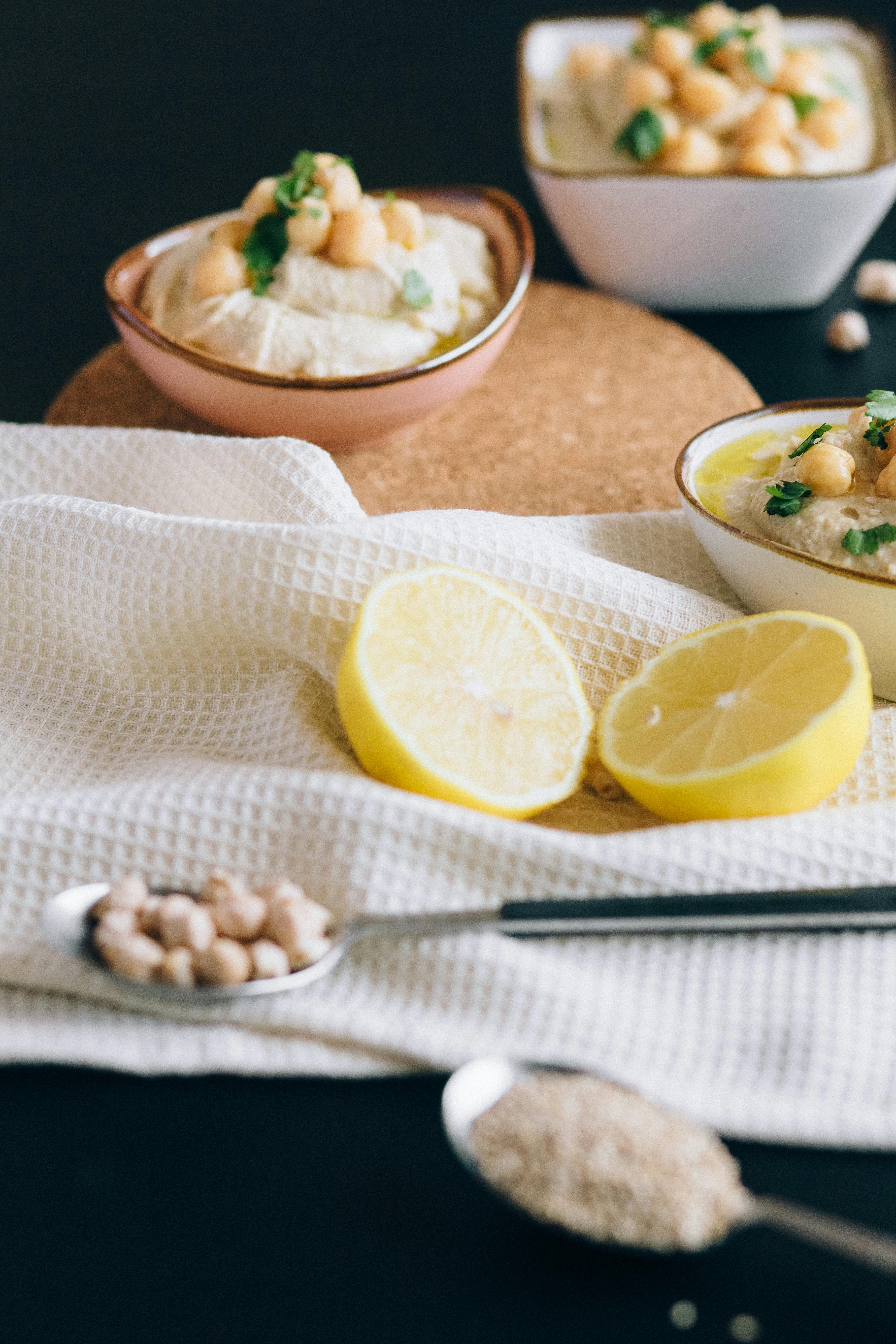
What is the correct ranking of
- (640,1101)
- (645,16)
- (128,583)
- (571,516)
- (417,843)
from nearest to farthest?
(640,1101) < (417,843) < (128,583) < (571,516) < (645,16)

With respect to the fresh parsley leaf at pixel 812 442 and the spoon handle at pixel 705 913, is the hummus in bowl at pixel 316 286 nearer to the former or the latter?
the fresh parsley leaf at pixel 812 442

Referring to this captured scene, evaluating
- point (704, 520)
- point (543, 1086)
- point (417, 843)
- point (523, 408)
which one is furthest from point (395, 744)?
point (523, 408)

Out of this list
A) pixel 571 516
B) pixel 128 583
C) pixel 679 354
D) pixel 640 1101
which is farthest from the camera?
pixel 679 354

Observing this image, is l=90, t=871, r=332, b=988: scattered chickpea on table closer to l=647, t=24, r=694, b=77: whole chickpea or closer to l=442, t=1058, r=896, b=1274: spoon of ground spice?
l=442, t=1058, r=896, b=1274: spoon of ground spice

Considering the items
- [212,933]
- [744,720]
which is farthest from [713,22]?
[212,933]

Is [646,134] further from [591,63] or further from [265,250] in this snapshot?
[265,250]

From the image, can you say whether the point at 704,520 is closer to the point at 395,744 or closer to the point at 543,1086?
the point at 395,744

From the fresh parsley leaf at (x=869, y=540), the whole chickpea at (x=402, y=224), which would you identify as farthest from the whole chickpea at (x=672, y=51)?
the fresh parsley leaf at (x=869, y=540)
